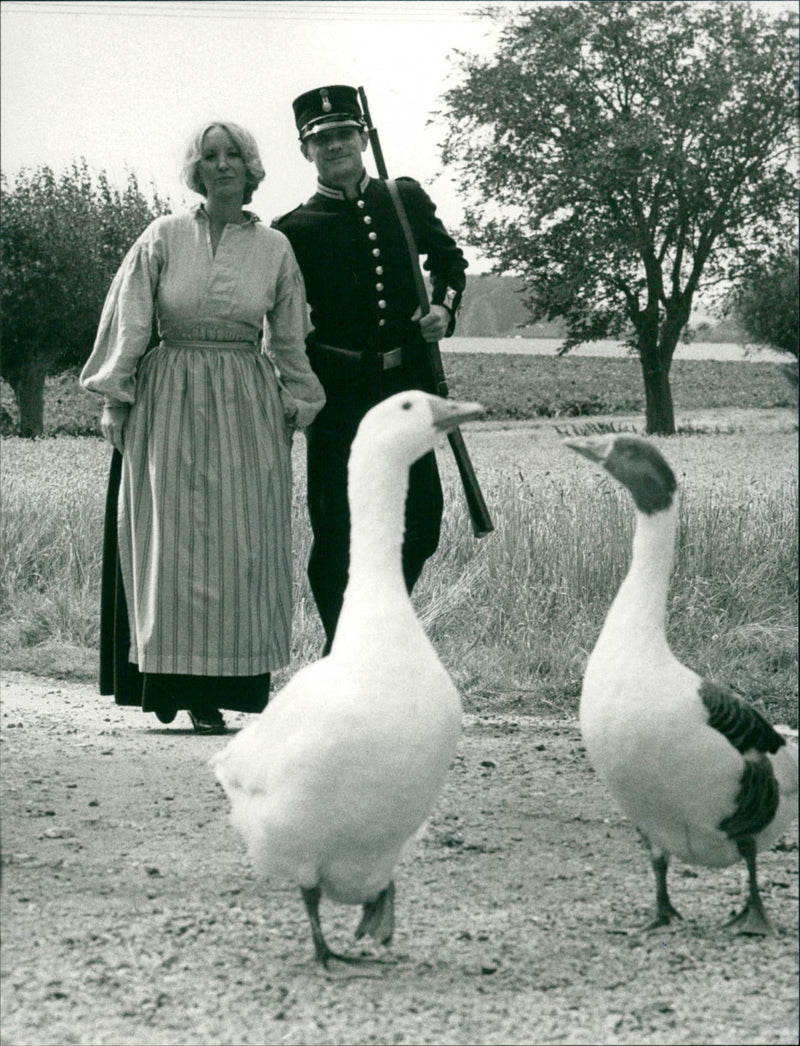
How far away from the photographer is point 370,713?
111 inches

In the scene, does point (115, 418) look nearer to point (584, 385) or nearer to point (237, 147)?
point (237, 147)

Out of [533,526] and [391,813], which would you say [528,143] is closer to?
[533,526]

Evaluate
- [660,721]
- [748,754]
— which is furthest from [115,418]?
[748,754]

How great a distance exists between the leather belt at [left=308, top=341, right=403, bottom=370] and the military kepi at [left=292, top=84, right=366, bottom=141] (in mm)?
627

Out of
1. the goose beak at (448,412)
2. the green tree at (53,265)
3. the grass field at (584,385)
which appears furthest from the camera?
the green tree at (53,265)

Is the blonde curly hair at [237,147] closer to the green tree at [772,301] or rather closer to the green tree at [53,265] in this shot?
the green tree at [772,301]

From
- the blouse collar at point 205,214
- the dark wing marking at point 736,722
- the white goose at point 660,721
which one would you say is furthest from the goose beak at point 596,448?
the blouse collar at point 205,214

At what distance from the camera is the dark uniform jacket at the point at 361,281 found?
4.34 meters

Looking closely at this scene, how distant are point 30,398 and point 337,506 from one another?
30.2 feet

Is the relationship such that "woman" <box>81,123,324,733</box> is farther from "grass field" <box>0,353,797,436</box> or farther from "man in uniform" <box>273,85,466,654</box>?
"grass field" <box>0,353,797,436</box>

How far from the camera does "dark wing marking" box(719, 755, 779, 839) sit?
3.06 metres

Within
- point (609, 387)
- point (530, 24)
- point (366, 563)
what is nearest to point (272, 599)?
point (366, 563)

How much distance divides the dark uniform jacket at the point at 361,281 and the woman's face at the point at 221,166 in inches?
13.0

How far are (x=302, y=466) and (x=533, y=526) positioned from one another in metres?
3.31
